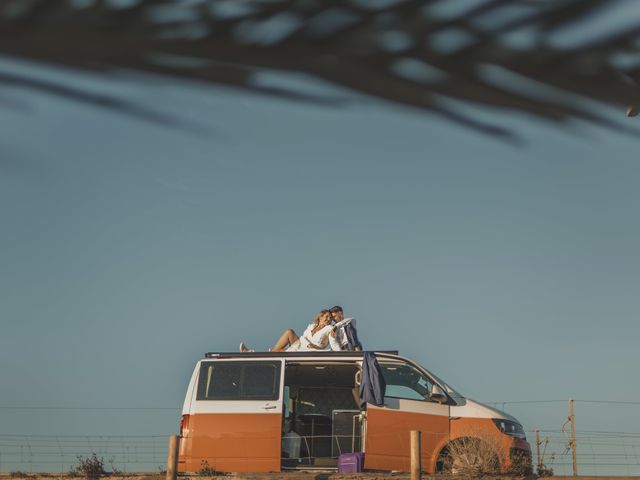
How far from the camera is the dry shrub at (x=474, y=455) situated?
10.7m

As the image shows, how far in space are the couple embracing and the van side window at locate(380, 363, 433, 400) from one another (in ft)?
2.87

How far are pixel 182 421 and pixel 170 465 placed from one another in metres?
0.85

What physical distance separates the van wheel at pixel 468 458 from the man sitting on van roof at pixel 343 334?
1.84 metres

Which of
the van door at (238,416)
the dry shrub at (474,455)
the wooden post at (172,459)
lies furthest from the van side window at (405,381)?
the wooden post at (172,459)

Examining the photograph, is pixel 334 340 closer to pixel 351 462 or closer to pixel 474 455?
pixel 351 462

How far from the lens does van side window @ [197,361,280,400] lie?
37.7 ft

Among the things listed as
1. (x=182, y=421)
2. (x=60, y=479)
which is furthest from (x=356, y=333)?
(x=60, y=479)

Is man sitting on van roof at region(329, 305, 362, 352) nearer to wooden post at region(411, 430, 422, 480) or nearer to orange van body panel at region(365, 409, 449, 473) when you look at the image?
orange van body panel at region(365, 409, 449, 473)

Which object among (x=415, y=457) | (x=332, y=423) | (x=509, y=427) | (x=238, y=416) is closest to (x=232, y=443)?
(x=238, y=416)

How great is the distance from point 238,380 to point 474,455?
9.88ft

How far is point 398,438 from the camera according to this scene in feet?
36.3

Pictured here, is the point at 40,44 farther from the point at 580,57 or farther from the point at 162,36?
the point at 580,57

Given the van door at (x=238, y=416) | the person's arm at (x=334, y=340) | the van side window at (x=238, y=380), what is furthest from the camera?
the person's arm at (x=334, y=340)

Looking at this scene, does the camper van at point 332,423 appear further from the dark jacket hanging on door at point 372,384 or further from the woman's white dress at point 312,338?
the woman's white dress at point 312,338
